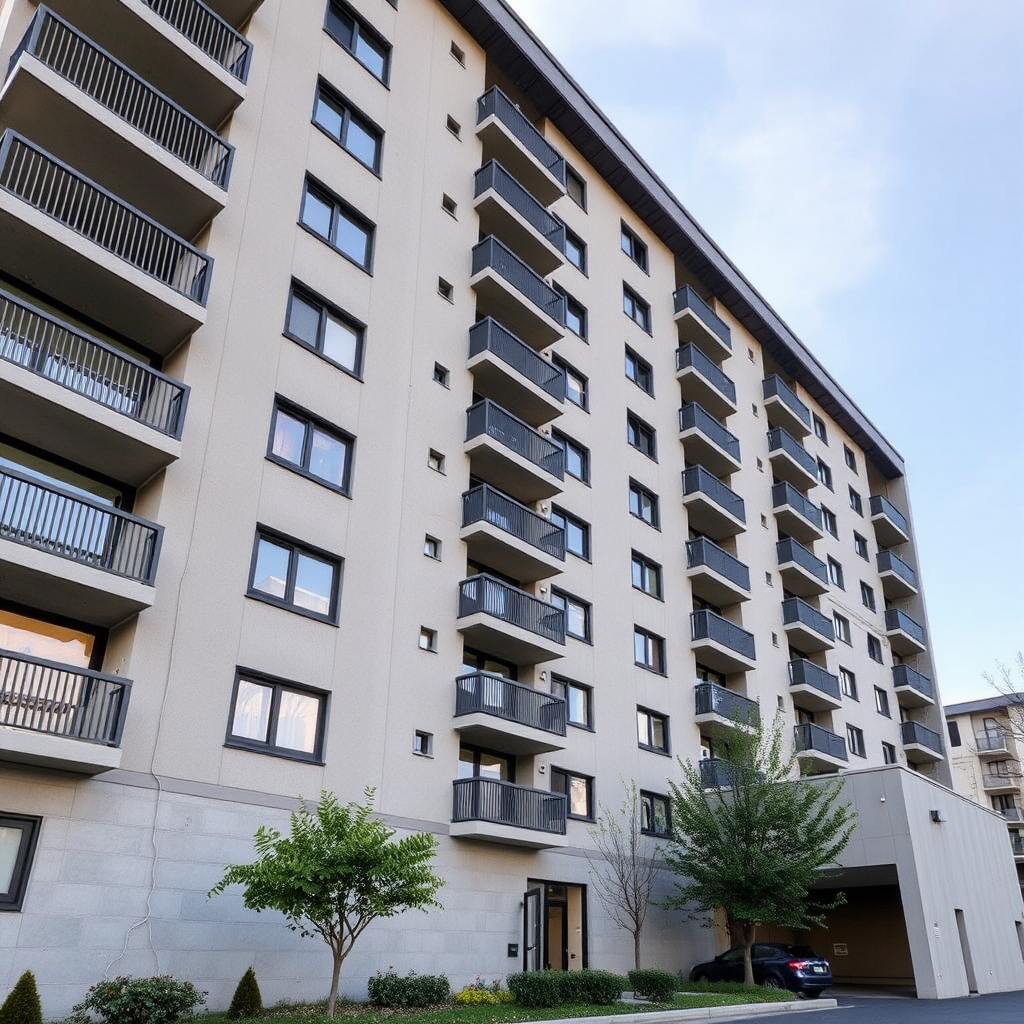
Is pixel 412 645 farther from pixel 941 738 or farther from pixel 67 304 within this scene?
pixel 941 738

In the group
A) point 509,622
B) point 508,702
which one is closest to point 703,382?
point 509,622

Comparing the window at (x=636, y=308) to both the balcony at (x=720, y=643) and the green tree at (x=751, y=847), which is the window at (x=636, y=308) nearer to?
the balcony at (x=720, y=643)

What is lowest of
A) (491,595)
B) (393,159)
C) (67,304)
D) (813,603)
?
(491,595)

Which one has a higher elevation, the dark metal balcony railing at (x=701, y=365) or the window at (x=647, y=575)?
the dark metal balcony railing at (x=701, y=365)

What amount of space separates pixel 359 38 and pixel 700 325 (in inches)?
692

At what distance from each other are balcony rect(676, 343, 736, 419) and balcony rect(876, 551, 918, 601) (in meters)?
16.5

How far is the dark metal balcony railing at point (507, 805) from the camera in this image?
21578 mm

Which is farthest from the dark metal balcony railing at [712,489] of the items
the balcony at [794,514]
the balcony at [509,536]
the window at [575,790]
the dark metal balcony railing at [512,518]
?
the window at [575,790]

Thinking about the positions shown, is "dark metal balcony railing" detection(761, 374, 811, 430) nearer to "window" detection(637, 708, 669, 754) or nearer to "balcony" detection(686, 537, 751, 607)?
"balcony" detection(686, 537, 751, 607)

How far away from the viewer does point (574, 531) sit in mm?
29297

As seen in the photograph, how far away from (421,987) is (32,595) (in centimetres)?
1032

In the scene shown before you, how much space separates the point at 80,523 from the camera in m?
16.4

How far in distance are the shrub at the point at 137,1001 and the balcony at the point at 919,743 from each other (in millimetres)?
40245

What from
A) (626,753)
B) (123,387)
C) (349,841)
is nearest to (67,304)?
(123,387)
